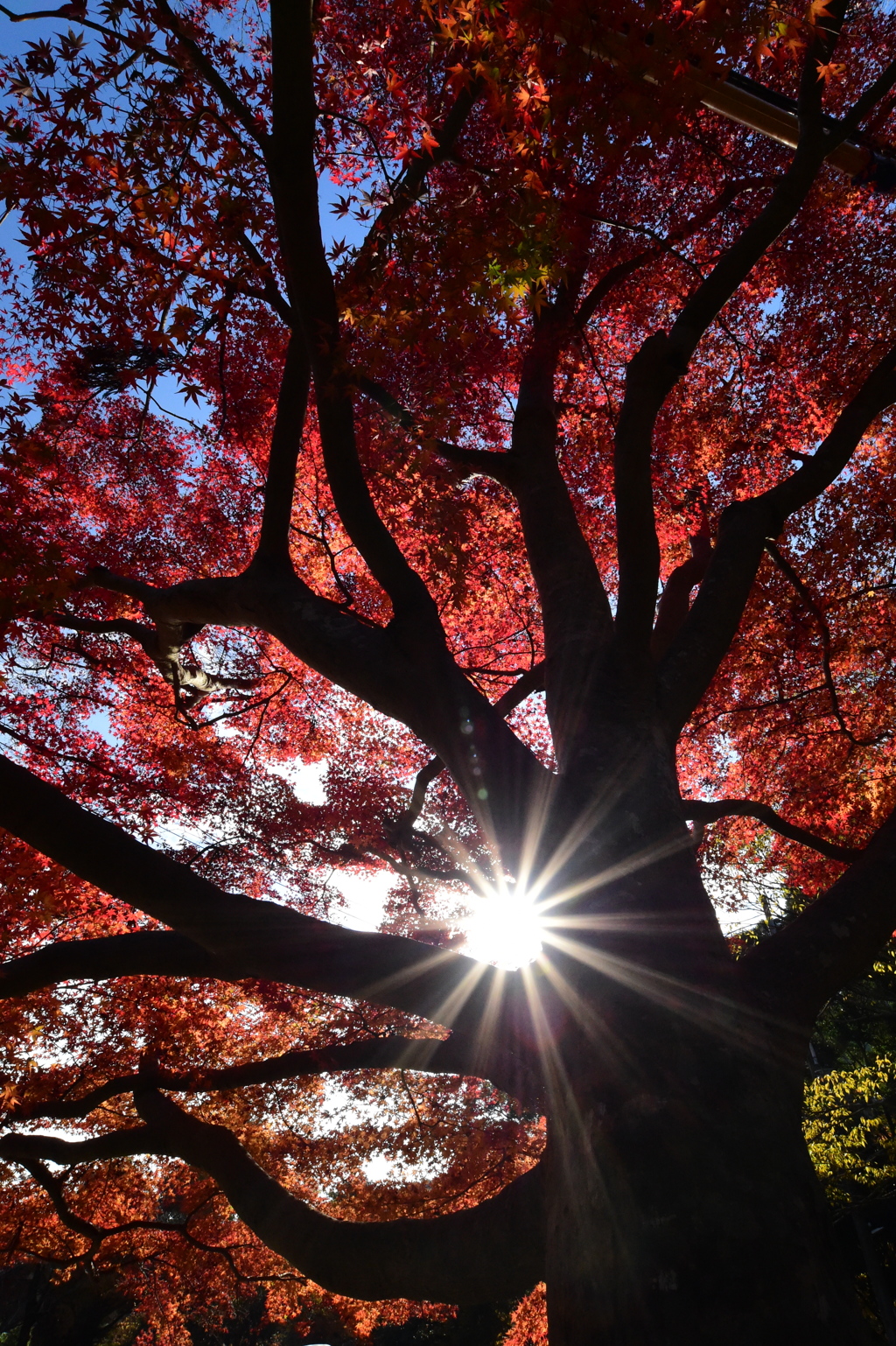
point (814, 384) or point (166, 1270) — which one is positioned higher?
point (814, 384)

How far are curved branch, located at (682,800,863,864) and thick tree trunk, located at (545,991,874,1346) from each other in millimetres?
1862

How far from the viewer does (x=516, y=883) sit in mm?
3436

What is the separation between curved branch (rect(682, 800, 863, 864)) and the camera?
4438 mm

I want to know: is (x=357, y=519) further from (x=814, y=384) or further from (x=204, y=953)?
(x=814, y=384)

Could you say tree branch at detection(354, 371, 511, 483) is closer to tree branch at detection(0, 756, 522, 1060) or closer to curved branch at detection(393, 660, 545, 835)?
curved branch at detection(393, 660, 545, 835)

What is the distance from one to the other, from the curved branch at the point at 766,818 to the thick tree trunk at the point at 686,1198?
1.86 meters

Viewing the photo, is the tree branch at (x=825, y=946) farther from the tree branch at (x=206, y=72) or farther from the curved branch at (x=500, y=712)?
the tree branch at (x=206, y=72)

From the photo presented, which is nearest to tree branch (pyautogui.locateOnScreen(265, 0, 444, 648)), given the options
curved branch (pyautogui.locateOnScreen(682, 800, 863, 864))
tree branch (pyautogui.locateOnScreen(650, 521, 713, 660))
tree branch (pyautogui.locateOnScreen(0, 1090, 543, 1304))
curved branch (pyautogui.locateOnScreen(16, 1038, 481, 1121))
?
curved branch (pyautogui.locateOnScreen(682, 800, 863, 864))

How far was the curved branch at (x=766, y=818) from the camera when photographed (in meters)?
4.44

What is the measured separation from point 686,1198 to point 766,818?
9.94ft

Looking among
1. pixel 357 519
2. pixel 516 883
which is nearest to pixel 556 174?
pixel 357 519

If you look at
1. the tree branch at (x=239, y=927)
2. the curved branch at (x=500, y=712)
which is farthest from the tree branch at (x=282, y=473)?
the curved branch at (x=500, y=712)

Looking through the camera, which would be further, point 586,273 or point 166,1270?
point 166,1270

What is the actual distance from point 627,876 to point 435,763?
4.38 meters
